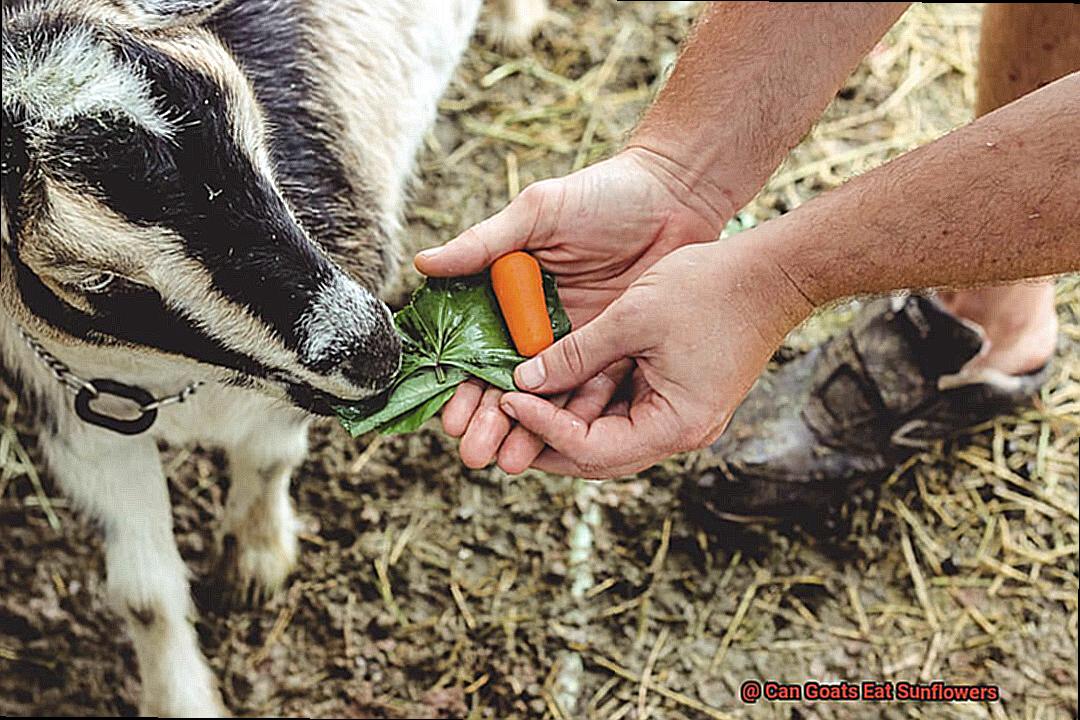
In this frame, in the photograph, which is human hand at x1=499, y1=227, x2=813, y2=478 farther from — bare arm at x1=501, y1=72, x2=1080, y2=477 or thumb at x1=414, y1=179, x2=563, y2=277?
thumb at x1=414, y1=179, x2=563, y2=277

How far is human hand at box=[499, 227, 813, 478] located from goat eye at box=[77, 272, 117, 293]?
616mm

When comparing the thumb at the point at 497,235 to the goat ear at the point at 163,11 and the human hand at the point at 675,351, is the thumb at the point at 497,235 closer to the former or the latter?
the human hand at the point at 675,351

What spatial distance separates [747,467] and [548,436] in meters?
0.96

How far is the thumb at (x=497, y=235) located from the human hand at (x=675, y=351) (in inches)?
8.7

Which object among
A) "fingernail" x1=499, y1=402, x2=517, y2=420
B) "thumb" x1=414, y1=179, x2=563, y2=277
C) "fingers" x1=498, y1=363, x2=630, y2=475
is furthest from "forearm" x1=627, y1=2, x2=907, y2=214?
"fingernail" x1=499, y1=402, x2=517, y2=420

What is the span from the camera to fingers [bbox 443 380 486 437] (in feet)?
7.03

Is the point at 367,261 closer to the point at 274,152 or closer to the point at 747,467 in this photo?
the point at 274,152

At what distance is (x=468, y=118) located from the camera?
380 cm

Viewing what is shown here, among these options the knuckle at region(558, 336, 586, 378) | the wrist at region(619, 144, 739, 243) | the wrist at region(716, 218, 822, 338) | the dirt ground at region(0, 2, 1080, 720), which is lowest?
the dirt ground at region(0, 2, 1080, 720)

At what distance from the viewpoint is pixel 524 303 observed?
2164 mm

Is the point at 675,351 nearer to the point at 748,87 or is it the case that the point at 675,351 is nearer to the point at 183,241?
the point at 748,87

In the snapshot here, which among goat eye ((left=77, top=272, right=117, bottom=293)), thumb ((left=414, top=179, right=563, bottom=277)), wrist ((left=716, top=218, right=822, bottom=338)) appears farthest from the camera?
thumb ((left=414, top=179, right=563, bottom=277))

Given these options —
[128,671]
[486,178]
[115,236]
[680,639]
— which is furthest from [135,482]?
[486,178]

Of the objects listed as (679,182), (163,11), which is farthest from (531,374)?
(163,11)
